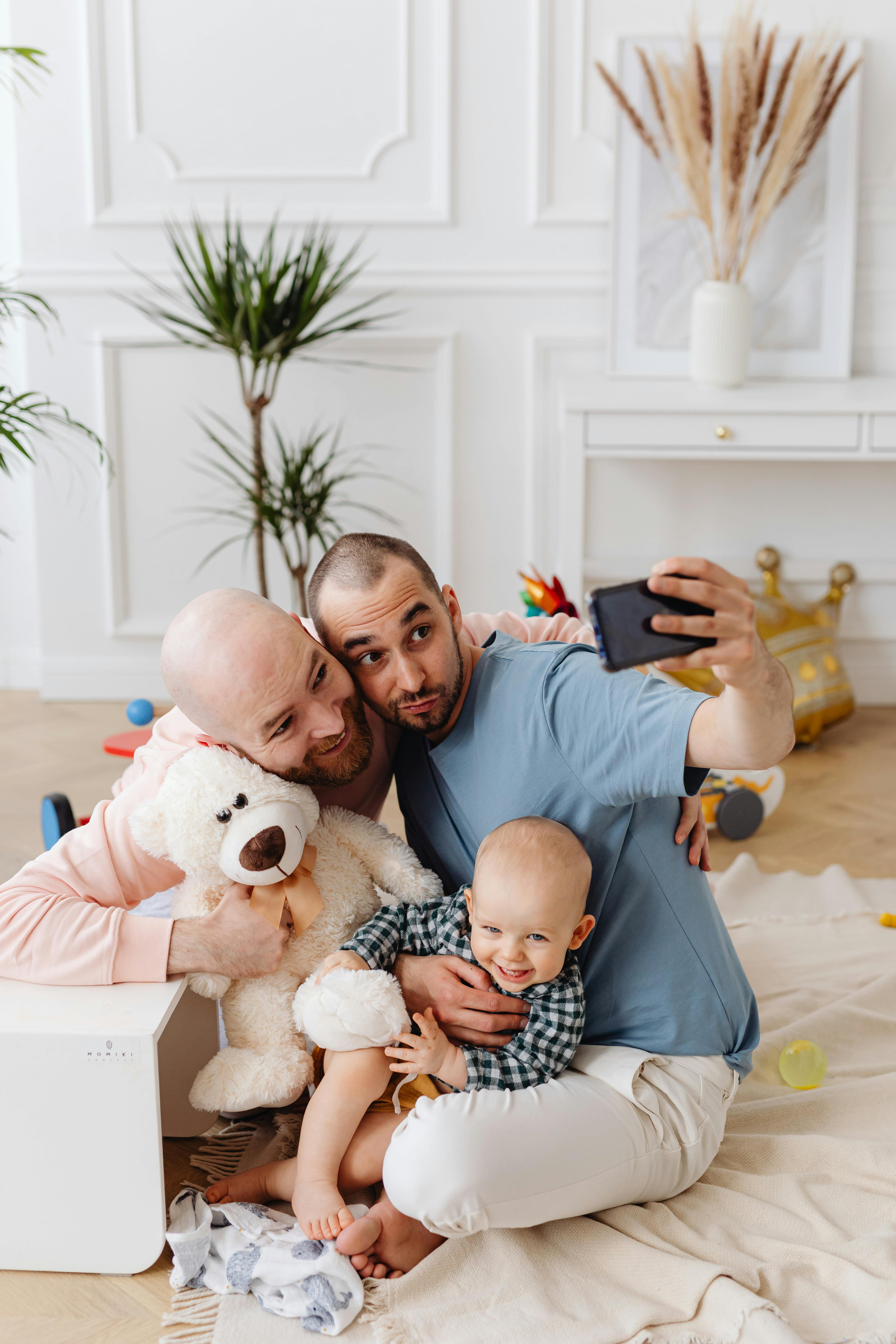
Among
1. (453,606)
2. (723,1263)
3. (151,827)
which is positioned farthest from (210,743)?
(723,1263)

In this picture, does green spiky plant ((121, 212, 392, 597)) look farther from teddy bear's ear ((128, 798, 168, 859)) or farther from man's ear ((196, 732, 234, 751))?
teddy bear's ear ((128, 798, 168, 859))

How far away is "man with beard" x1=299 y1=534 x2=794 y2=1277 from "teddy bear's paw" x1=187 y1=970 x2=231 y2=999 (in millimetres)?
211

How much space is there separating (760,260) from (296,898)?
2.65m

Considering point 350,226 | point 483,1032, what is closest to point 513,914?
point 483,1032

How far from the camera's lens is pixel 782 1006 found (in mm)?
1894

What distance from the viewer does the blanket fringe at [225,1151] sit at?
152cm

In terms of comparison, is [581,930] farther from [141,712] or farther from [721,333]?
[721,333]

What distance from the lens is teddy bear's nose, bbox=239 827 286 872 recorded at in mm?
1341

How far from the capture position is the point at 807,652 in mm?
3354

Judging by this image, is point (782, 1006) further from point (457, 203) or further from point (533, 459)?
point (457, 203)

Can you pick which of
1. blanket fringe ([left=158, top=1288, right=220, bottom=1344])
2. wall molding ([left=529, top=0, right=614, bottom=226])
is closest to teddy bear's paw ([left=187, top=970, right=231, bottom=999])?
blanket fringe ([left=158, top=1288, right=220, bottom=1344])

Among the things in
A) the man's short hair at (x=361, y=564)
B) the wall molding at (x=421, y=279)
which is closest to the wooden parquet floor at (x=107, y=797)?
the man's short hair at (x=361, y=564)

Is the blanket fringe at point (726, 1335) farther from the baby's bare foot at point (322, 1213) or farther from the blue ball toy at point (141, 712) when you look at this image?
the blue ball toy at point (141, 712)

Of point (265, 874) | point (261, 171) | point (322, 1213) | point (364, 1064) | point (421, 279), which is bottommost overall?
point (322, 1213)
